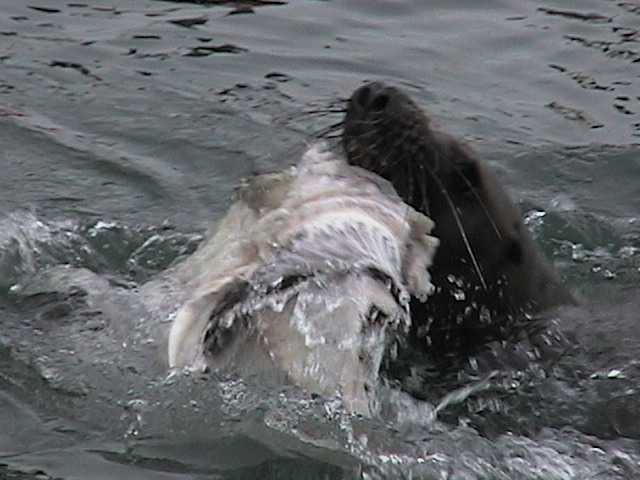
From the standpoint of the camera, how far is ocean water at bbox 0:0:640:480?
4.57m

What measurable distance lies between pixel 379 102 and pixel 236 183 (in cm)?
223

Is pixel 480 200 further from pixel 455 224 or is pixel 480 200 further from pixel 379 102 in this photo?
pixel 379 102

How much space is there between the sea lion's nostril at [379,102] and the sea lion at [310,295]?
1.86 ft

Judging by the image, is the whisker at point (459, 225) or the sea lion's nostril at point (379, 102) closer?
the sea lion's nostril at point (379, 102)

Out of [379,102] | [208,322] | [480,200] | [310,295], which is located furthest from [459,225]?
[208,322]

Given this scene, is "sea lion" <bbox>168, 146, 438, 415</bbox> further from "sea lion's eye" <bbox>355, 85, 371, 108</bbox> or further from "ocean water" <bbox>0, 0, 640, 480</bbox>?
"sea lion's eye" <bbox>355, 85, 371, 108</bbox>

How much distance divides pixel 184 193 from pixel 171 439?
231 cm

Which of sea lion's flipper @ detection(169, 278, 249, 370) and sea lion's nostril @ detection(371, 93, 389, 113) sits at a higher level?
sea lion's nostril @ detection(371, 93, 389, 113)

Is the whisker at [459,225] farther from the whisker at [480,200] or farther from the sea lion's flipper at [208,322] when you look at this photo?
the sea lion's flipper at [208,322]

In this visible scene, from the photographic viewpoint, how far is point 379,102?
→ 4.78m

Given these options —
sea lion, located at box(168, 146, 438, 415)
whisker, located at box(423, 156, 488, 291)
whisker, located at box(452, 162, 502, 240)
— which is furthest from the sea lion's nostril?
sea lion, located at box(168, 146, 438, 415)

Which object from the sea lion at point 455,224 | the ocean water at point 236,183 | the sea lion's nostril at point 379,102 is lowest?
the ocean water at point 236,183

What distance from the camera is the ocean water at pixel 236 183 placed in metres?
4.57

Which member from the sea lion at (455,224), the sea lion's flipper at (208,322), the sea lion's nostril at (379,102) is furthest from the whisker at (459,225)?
the sea lion's flipper at (208,322)
